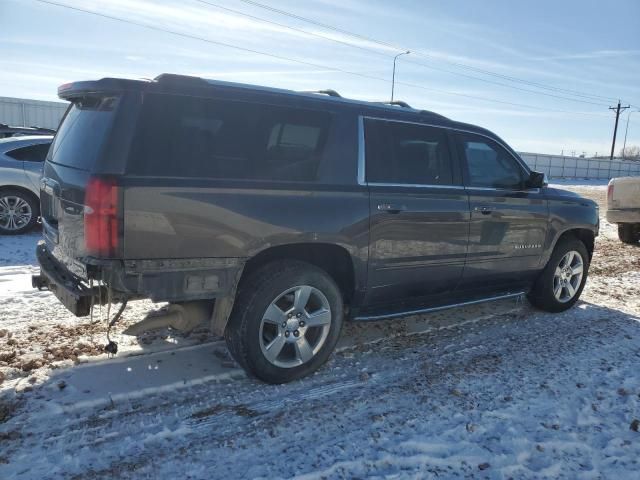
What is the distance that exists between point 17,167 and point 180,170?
21.6ft

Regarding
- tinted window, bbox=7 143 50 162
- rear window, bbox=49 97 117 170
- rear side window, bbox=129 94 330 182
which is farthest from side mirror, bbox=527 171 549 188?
tinted window, bbox=7 143 50 162

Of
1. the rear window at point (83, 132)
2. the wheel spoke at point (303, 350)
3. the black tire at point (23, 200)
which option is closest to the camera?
the rear window at point (83, 132)

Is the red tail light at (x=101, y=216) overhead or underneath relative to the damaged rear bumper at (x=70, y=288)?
overhead

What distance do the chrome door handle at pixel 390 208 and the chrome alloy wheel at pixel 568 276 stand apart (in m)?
2.50

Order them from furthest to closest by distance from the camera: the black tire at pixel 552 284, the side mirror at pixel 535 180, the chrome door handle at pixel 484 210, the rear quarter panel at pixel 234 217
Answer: the black tire at pixel 552 284 → the side mirror at pixel 535 180 → the chrome door handle at pixel 484 210 → the rear quarter panel at pixel 234 217

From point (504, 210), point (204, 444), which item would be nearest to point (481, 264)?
point (504, 210)

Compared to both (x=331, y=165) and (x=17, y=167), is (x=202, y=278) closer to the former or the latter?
(x=331, y=165)

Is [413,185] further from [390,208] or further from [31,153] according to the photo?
[31,153]

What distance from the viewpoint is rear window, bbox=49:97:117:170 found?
3.18 meters

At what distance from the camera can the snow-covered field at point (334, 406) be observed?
112 inches

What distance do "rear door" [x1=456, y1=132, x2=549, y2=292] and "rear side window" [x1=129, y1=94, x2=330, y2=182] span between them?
166 cm

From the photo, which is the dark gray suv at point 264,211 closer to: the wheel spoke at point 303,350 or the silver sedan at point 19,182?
the wheel spoke at point 303,350

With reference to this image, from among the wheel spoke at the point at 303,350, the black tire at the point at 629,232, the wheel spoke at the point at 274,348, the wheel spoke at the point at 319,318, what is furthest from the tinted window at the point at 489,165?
the black tire at the point at 629,232

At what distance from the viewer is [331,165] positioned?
3797 mm
